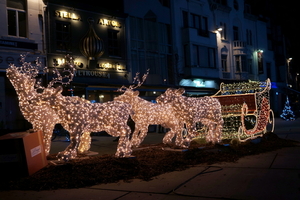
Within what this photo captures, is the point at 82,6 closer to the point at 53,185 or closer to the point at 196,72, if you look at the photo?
the point at 196,72

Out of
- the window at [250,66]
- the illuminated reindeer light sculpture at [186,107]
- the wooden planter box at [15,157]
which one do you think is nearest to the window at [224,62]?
the window at [250,66]

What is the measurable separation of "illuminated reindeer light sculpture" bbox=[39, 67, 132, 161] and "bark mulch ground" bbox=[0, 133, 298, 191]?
358 mm

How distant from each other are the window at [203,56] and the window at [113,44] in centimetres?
767

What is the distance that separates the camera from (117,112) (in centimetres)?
769

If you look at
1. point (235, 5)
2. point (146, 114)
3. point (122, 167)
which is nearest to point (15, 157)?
point (122, 167)

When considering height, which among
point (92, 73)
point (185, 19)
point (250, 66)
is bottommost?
point (92, 73)

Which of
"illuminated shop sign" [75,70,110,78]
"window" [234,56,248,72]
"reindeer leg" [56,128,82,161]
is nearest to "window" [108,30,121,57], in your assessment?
"illuminated shop sign" [75,70,110,78]

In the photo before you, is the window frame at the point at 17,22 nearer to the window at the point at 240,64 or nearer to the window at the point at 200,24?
the window at the point at 200,24

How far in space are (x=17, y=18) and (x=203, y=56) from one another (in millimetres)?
15694

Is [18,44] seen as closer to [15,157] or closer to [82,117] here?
[82,117]

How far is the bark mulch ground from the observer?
608 centimetres

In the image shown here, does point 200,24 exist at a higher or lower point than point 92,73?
higher

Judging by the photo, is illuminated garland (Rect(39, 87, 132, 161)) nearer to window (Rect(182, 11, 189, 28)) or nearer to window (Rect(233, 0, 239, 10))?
window (Rect(182, 11, 189, 28))

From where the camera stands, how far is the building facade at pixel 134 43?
1694cm
